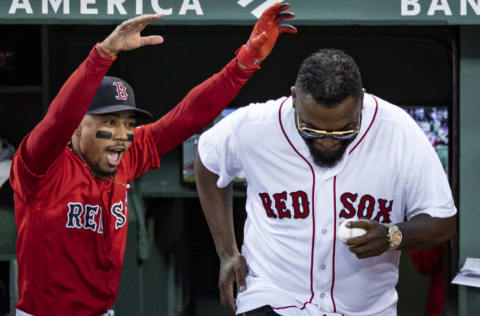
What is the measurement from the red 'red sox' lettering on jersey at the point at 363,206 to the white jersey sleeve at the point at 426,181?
12cm

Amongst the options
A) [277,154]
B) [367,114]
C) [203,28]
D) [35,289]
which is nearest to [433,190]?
[367,114]

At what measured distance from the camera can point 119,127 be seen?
3354mm

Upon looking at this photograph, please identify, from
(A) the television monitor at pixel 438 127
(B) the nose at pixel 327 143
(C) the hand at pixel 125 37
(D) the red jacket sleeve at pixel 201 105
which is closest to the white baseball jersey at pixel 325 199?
(B) the nose at pixel 327 143

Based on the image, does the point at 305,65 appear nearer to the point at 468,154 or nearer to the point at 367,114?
the point at 367,114

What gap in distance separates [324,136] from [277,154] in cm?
33

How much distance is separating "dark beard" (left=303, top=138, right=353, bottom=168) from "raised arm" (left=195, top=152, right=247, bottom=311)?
23.3 inches

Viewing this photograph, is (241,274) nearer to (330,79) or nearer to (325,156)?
(325,156)

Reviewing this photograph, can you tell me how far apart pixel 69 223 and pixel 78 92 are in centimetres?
67

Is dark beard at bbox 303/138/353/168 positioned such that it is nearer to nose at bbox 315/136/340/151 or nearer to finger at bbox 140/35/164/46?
nose at bbox 315/136/340/151

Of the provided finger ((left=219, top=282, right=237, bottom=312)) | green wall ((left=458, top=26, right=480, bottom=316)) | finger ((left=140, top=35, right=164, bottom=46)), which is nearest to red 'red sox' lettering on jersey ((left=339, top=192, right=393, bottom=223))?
finger ((left=219, top=282, right=237, bottom=312))

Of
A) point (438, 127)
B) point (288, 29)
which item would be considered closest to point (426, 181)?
point (288, 29)

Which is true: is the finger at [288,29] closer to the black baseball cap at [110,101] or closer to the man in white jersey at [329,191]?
the man in white jersey at [329,191]

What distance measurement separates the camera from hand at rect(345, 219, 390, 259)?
8.93 feet

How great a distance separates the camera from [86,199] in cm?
328
